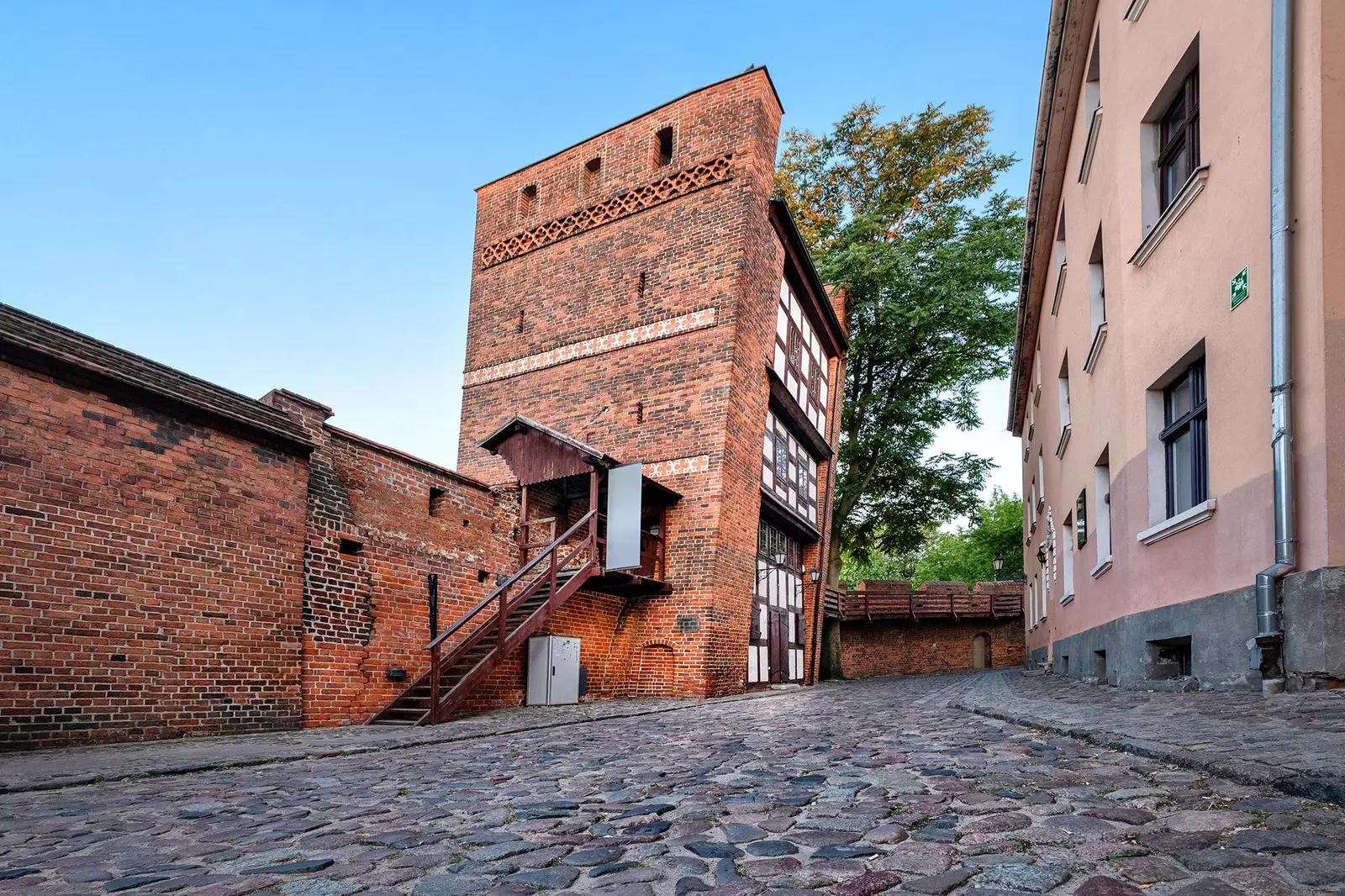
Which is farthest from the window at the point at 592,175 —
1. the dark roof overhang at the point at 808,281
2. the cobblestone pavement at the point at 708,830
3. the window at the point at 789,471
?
the cobblestone pavement at the point at 708,830

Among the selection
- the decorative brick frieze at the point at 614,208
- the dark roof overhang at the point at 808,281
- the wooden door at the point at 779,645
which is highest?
the decorative brick frieze at the point at 614,208

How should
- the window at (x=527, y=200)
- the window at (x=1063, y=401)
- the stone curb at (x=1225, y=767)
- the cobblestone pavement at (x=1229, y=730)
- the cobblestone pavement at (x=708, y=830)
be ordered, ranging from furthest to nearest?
the window at (x=527, y=200)
the window at (x=1063, y=401)
the cobblestone pavement at (x=1229, y=730)
the stone curb at (x=1225, y=767)
the cobblestone pavement at (x=708, y=830)

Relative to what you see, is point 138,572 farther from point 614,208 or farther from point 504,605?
point 614,208

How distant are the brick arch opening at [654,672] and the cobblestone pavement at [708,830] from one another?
9.60 meters

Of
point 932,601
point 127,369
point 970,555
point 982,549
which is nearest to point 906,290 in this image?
point 932,601

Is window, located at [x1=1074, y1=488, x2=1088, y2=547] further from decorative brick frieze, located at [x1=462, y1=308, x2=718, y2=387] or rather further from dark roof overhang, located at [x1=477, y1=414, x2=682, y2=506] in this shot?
decorative brick frieze, located at [x1=462, y1=308, x2=718, y2=387]

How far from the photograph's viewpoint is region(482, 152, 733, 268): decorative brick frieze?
16.9m

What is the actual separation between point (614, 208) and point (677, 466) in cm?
576

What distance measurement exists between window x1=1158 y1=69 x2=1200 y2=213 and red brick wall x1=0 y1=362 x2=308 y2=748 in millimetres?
9032

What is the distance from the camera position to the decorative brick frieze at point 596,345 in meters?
16.2

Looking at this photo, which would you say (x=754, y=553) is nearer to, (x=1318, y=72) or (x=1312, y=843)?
(x=1318, y=72)

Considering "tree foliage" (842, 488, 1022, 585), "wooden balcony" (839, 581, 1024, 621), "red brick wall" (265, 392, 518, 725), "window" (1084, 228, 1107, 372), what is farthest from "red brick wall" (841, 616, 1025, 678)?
"window" (1084, 228, 1107, 372)

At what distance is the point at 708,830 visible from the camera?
321cm

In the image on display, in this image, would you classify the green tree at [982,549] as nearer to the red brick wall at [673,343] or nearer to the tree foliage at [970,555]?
the tree foliage at [970,555]
